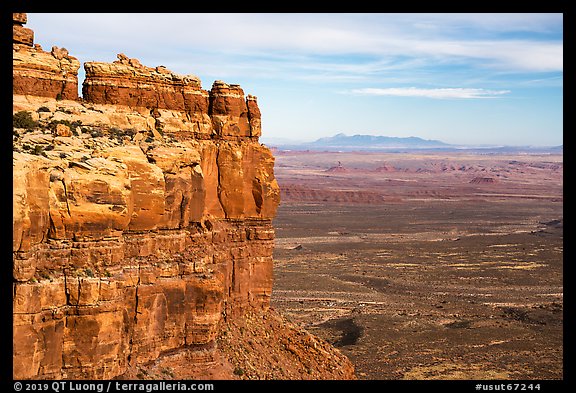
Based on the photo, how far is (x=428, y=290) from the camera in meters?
71.3

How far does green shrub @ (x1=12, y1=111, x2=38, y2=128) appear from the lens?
22469 mm

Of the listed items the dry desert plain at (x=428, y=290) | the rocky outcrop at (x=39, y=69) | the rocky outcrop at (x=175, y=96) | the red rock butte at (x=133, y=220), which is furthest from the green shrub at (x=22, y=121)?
the dry desert plain at (x=428, y=290)

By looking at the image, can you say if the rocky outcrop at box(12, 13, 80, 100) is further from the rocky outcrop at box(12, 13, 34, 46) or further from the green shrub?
the green shrub

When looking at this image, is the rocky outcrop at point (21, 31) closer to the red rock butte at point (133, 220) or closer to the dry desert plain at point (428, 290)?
the red rock butte at point (133, 220)

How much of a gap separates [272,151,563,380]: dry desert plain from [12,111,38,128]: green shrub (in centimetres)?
2618

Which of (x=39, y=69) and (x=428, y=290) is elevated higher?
(x=39, y=69)

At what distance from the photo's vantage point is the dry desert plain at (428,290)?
47.7 meters

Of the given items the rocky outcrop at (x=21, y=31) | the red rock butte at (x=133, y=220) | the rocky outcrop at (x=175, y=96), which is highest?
the rocky outcrop at (x=21, y=31)

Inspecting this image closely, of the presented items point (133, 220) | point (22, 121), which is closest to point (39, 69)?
point (22, 121)

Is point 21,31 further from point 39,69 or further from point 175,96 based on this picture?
point 175,96

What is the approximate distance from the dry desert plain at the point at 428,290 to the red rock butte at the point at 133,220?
56.1 ft

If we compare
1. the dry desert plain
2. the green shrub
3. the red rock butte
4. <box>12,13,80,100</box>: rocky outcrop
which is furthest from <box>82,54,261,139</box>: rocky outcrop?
the dry desert plain

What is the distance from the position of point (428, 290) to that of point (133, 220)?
175ft
